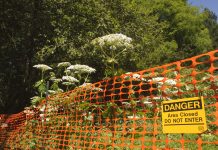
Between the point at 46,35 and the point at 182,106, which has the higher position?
the point at 46,35

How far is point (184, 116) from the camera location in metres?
3.14

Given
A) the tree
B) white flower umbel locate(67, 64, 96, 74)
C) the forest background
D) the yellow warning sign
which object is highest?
the tree

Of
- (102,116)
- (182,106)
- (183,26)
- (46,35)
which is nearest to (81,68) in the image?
(102,116)

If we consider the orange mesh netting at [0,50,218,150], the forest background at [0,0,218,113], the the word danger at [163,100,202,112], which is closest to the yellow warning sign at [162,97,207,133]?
the the word danger at [163,100,202,112]

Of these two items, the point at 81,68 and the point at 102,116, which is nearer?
the point at 102,116

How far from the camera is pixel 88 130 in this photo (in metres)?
5.12

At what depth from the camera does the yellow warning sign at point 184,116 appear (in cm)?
301

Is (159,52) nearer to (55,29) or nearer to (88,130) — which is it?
(55,29)

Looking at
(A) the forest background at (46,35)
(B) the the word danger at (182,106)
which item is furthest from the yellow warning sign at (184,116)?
(A) the forest background at (46,35)

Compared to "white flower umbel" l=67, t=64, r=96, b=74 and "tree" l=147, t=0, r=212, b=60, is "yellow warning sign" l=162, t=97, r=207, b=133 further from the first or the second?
"tree" l=147, t=0, r=212, b=60

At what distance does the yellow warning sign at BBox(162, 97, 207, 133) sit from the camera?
9.88 feet

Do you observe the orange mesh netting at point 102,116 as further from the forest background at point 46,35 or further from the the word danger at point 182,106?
the forest background at point 46,35

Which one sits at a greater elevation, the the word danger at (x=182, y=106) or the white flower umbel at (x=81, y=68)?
the white flower umbel at (x=81, y=68)

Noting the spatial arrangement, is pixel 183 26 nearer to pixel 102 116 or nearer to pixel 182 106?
pixel 102 116
